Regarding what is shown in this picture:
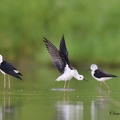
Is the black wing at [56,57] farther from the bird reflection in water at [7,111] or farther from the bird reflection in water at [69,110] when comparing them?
the bird reflection in water at [7,111]

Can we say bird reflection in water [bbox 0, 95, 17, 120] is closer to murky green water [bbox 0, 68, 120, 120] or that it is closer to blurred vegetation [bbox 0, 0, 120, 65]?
murky green water [bbox 0, 68, 120, 120]

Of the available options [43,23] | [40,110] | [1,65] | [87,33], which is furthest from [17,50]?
[40,110]

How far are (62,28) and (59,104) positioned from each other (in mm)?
24752

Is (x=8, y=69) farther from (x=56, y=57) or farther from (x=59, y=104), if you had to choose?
(x=59, y=104)

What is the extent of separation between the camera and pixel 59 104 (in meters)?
14.3

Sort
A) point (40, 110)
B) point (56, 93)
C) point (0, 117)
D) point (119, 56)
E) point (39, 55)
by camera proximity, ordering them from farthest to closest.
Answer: point (39, 55)
point (119, 56)
point (56, 93)
point (40, 110)
point (0, 117)

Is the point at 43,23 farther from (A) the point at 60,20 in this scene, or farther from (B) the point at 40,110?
(B) the point at 40,110

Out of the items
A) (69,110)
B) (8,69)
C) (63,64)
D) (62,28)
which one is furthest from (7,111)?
(62,28)

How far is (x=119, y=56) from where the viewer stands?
36.0 metres

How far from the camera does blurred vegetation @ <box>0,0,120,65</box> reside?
37125 millimetres

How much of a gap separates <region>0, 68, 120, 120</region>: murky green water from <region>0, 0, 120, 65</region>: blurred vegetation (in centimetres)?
1854

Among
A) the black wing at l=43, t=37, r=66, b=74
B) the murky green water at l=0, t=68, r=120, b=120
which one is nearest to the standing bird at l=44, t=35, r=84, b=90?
the black wing at l=43, t=37, r=66, b=74

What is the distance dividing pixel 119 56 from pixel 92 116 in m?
23.7

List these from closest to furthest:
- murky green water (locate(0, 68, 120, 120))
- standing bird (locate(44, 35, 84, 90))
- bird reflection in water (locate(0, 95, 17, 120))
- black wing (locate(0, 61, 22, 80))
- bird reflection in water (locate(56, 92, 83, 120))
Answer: bird reflection in water (locate(0, 95, 17, 120)) < bird reflection in water (locate(56, 92, 83, 120)) < murky green water (locate(0, 68, 120, 120)) < black wing (locate(0, 61, 22, 80)) < standing bird (locate(44, 35, 84, 90))
